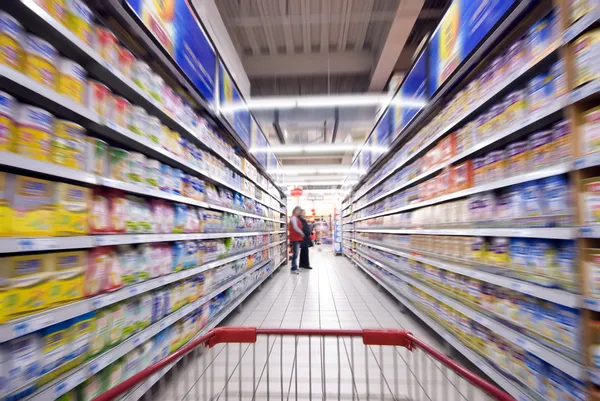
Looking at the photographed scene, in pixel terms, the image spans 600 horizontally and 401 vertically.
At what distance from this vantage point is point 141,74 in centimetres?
179

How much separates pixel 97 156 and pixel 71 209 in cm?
32

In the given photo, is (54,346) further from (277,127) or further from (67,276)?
(277,127)

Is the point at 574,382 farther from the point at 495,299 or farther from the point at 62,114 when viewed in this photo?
the point at 62,114

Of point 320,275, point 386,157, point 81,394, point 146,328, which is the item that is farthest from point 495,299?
point 320,275

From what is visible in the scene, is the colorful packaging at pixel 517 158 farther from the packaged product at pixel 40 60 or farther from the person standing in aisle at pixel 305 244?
the person standing in aisle at pixel 305 244

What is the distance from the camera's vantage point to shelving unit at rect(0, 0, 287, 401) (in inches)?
42.9

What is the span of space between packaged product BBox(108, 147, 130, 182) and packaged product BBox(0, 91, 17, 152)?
1.68ft

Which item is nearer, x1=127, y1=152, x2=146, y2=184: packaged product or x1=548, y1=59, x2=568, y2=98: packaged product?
x1=548, y1=59, x2=568, y2=98: packaged product

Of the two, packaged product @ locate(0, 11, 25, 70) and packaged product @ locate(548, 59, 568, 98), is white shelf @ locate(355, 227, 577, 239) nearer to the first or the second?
packaged product @ locate(548, 59, 568, 98)

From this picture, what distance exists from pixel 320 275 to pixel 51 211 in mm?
6036

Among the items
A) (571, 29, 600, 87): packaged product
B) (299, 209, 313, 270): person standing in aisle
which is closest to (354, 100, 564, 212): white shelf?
(571, 29, 600, 87): packaged product

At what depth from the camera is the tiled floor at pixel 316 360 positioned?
5.38 ft

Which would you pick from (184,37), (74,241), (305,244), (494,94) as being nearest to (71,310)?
(74,241)

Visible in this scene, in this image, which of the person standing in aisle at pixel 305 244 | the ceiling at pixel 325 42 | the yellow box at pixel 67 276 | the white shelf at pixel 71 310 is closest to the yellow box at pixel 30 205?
the yellow box at pixel 67 276
